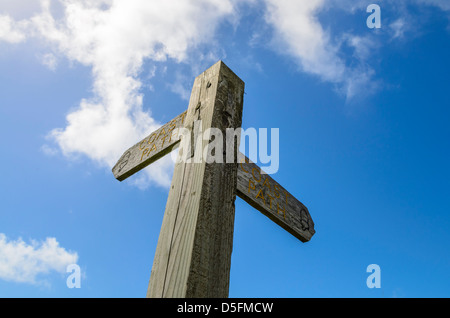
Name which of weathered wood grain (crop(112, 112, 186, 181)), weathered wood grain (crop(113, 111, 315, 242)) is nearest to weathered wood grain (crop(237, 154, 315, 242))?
weathered wood grain (crop(113, 111, 315, 242))

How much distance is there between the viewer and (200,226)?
1.21 m

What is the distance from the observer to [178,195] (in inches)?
54.0

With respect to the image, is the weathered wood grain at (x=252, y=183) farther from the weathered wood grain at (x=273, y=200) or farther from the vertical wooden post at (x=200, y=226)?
the vertical wooden post at (x=200, y=226)

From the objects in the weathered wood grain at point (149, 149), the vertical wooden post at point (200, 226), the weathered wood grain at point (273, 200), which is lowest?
the vertical wooden post at point (200, 226)

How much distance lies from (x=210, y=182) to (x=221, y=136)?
0.81 feet

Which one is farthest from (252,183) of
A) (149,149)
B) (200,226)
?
(200,226)

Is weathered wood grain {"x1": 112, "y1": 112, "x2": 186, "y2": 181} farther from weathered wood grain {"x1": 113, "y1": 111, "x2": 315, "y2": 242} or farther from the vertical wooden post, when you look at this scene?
the vertical wooden post

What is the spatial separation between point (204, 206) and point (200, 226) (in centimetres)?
8

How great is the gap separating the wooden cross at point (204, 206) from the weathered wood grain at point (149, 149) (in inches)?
1.3

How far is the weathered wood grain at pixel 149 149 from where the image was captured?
2.08 metres

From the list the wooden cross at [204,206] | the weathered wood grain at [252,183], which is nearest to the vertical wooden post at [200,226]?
the wooden cross at [204,206]

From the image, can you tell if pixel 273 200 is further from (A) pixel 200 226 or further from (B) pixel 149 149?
(A) pixel 200 226

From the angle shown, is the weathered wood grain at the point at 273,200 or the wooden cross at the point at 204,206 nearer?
the wooden cross at the point at 204,206
